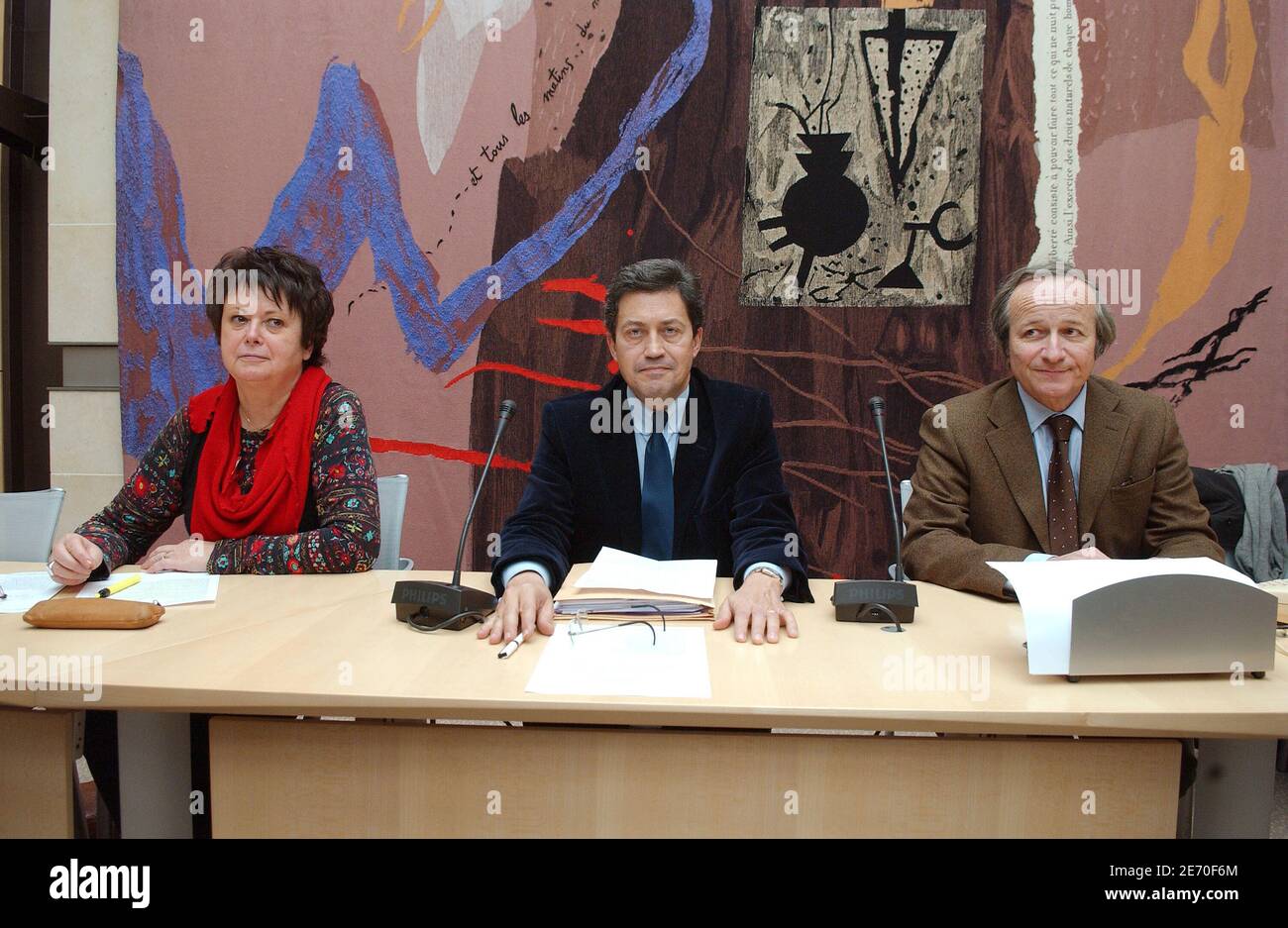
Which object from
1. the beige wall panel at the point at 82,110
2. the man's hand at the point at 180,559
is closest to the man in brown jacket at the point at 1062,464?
the man's hand at the point at 180,559

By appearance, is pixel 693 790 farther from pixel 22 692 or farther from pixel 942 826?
pixel 22 692

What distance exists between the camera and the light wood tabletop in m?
1.02

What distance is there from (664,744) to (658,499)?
83 cm

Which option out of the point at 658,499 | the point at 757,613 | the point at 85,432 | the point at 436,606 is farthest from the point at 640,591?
the point at 85,432

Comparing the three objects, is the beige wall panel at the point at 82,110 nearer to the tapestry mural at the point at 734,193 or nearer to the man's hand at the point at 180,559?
the tapestry mural at the point at 734,193

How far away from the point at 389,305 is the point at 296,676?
2199 mm

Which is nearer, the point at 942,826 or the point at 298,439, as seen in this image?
the point at 942,826

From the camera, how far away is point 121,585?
153 cm

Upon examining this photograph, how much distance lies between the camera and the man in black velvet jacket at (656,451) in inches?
74.0

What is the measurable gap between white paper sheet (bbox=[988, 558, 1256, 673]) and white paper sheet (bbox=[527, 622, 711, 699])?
1.49 feet

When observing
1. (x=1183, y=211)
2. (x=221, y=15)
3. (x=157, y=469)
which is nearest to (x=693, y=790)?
(x=157, y=469)

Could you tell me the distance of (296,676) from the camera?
1.13 m

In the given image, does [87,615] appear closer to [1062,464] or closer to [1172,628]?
[1172,628]

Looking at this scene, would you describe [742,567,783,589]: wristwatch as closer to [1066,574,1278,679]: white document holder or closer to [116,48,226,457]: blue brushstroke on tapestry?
[1066,574,1278,679]: white document holder
